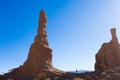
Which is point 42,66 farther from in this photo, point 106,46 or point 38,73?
point 106,46

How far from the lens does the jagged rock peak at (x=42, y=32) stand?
65.1m

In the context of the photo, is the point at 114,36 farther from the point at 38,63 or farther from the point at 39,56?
the point at 38,63

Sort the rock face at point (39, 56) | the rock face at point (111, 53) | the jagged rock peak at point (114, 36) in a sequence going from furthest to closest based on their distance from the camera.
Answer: the jagged rock peak at point (114, 36)
the rock face at point (111, 53)
the rock face at point (39, 56)

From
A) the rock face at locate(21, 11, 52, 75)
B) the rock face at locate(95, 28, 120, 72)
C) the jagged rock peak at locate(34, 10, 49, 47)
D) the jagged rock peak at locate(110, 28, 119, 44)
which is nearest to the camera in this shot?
the rock face at locate(21, 11, 52, 75)

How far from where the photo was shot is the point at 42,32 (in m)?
68.0

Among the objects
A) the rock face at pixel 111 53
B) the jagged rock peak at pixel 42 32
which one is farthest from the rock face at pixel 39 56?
the rock face at pixel 111 53

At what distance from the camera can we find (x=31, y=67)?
5900 centimetres

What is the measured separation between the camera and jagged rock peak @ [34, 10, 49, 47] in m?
65.1

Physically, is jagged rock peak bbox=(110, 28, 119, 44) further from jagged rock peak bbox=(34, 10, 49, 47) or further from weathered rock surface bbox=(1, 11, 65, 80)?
jagged rock peak bbox=(34, 10, 49, 47)

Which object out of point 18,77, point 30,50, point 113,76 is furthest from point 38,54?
point 113,76

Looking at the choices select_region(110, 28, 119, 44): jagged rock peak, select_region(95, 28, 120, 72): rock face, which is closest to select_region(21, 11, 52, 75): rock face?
select_region(95, 28, 120, 72): rock face

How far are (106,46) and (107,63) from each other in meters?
6.47

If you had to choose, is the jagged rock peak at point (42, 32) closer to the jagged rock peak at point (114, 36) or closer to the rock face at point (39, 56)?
the rock face at point (39, 56)

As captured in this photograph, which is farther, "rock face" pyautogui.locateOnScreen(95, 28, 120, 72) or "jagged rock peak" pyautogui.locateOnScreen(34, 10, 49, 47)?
"rock face" pyautogui.locateOnScreen(95, 28, 120, 72)
